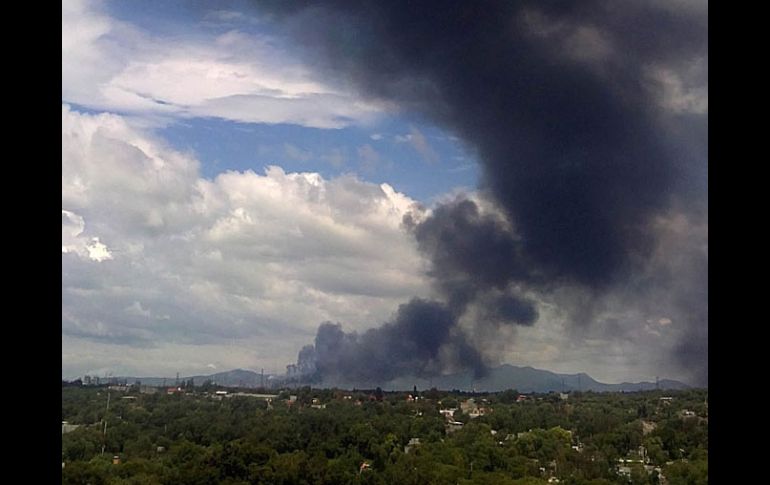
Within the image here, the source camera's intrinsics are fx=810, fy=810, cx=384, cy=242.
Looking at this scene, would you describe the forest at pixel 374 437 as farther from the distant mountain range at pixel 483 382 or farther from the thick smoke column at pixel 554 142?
the thick smoke column at pixel 554 142

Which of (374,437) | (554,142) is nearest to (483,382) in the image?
(374,437)

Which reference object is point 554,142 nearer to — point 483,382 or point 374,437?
point 483,382

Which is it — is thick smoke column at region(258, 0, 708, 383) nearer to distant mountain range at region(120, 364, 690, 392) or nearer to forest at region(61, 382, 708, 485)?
distant mountain range at region(120, 364, 690, 392)

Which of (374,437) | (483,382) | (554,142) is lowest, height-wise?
(374,437)

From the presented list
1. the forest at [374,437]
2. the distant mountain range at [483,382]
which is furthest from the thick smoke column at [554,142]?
the forest at [374,437]

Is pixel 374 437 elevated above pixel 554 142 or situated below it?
below
